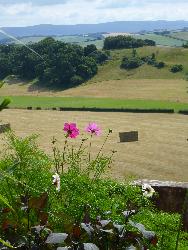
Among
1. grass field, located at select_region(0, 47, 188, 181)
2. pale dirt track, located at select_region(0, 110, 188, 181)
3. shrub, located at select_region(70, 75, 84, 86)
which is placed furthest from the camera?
shrub, located at select_region(70, 75, 84, 86)

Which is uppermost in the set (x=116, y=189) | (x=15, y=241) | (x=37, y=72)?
(x=15, y=241)

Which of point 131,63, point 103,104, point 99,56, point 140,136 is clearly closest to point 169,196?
point 140,136

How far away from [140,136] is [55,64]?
60394 millimetres

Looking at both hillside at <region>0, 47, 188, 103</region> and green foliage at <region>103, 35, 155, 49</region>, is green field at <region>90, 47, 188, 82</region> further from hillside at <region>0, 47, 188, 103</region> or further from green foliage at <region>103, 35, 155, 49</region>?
green foliage at <region>103, 35, 155, 49</region>

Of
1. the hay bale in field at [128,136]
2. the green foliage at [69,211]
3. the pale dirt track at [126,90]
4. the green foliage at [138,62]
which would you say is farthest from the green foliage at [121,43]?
the green foliage at [69,211]

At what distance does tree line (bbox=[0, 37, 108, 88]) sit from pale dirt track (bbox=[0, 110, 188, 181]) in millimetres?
36554

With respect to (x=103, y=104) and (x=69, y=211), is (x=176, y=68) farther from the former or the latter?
(x=69, y=211)

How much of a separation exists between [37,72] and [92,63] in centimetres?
1163

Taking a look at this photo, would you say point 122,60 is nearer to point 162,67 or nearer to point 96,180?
point 162,67

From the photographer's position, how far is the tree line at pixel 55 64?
324 feet

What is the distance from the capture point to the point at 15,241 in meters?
4.12

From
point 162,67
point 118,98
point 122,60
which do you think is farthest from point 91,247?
point 122,60

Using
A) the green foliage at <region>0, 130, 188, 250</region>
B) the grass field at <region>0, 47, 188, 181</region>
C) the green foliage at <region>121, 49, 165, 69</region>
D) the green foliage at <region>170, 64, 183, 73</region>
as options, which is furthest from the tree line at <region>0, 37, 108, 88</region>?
the green foliage at <region>0, 130, 188, 250</region>

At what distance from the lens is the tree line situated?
98.8 metres
